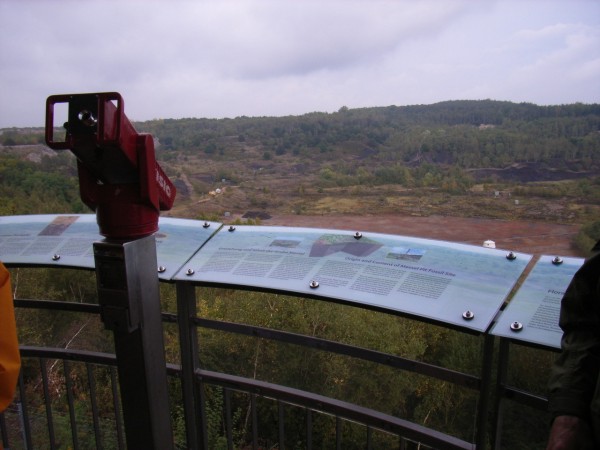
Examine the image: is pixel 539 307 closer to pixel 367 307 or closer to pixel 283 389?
pixel 367 307

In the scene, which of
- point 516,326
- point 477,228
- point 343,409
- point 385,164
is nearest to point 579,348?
point 516,326

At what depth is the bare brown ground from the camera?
12516 mm

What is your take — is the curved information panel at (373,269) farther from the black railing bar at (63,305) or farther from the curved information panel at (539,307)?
the black railing bar at (63,305)

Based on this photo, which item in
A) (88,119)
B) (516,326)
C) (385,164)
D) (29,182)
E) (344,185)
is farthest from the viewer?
(344,185)

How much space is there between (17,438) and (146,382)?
7.79 ft

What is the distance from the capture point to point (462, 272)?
1.51 m

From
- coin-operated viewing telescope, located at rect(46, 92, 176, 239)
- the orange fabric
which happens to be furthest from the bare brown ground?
the orange fabric

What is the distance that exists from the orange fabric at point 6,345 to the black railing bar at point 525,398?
1387 millimetres

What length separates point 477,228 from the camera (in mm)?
16797

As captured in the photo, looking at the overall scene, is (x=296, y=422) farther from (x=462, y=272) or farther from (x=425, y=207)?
(x=425, y=207)

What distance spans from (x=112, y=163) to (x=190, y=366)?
1.05 m

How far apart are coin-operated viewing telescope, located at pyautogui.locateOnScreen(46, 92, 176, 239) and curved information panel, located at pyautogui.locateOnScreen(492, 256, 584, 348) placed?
41.6 inches

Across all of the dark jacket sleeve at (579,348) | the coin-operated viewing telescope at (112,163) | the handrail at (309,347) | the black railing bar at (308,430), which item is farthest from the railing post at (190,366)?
the dark jacket sleeve at (579,348)

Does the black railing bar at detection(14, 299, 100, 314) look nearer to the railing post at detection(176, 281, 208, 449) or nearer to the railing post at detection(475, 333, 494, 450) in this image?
the railing post at detection(176, 281, 208, 449)
